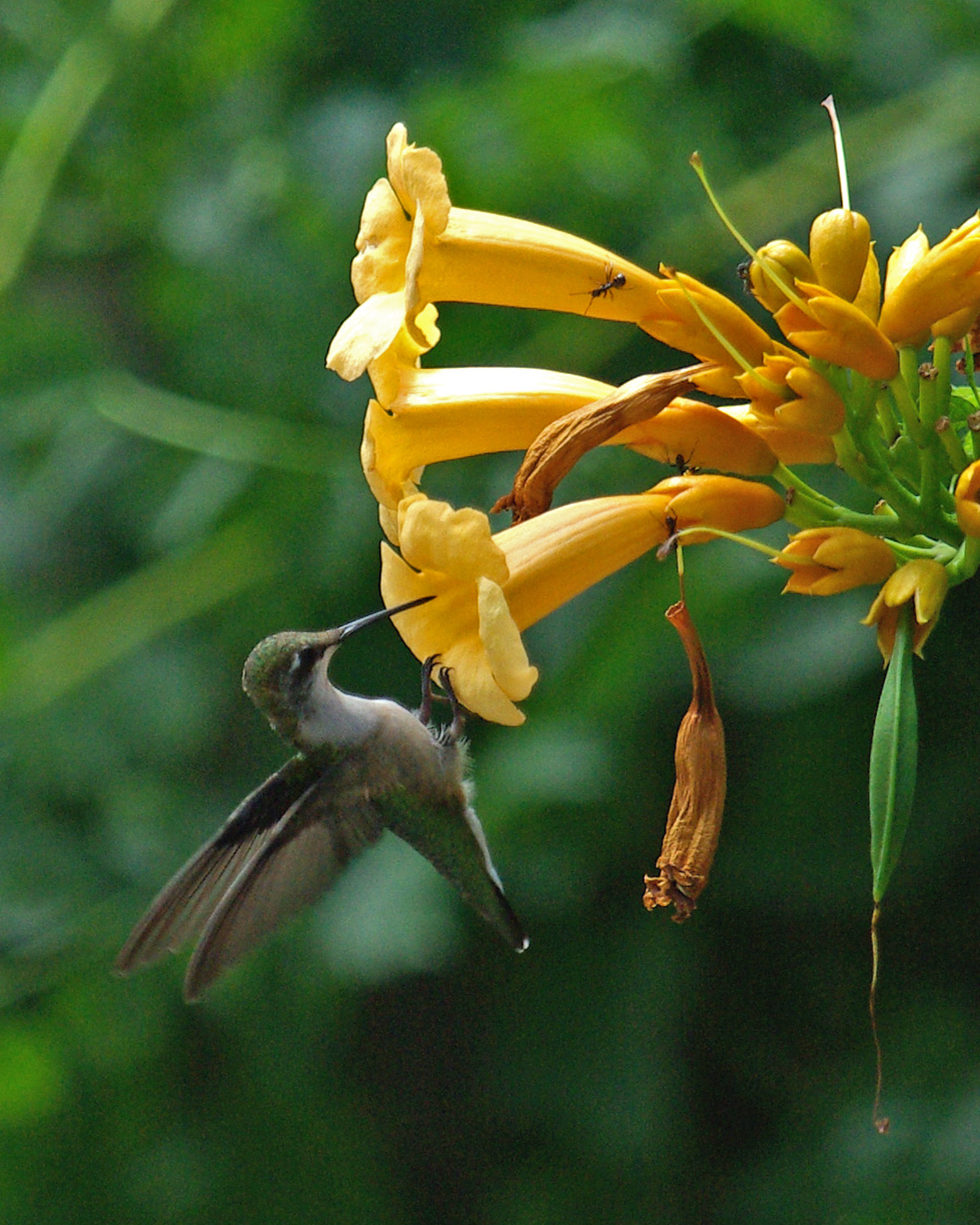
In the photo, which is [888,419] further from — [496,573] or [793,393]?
[496,573]

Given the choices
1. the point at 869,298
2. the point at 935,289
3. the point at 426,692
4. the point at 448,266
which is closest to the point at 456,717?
the point at 426,692

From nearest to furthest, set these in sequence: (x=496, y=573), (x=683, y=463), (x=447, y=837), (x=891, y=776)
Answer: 1. (x=891, y=776)
2. (x=496, y=573)
3. (x=683, y=463)
4. (x=447, y=837)

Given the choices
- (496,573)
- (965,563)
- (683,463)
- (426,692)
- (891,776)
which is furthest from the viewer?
(426,692)

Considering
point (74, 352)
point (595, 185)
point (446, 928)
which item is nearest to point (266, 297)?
point (74, 352)

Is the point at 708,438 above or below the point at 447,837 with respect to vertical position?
above

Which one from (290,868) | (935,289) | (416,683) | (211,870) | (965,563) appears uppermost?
(935,289)

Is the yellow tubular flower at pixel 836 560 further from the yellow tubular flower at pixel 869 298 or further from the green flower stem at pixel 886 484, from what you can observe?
the yellow tubular flower at pixel 869 298

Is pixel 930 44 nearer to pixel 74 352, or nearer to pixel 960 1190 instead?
pixel 74 352

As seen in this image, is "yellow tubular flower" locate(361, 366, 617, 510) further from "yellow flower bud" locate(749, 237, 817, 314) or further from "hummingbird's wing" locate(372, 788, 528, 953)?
"hummingbird's wing" locate(372, 788, 528, 953)
